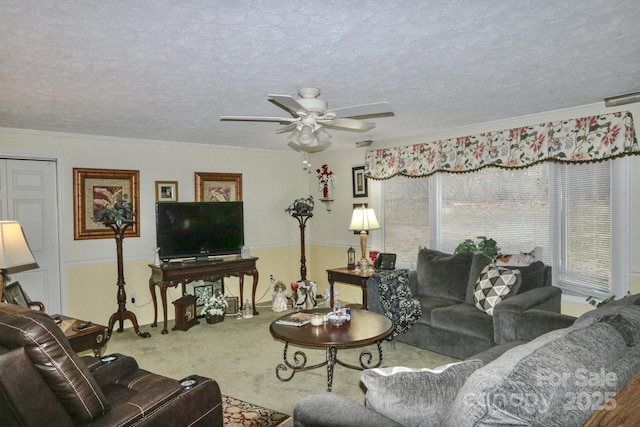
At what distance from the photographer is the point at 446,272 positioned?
4.48 m

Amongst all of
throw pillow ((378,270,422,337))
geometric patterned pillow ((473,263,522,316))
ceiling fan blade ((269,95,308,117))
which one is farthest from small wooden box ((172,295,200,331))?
geometric patterned pillow ((473,263,522,316))

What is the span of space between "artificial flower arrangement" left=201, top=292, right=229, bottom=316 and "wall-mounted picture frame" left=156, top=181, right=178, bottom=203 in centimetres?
139

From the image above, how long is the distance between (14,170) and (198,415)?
386cm

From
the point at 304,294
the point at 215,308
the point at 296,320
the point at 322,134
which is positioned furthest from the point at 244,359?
the point at 322,134

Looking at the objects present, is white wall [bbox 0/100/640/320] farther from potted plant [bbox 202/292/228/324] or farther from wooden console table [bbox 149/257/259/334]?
potted plant [bbox 202/292/228/324]

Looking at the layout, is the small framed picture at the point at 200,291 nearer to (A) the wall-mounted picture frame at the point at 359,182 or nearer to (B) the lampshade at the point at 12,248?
(A) the wall-mounted picture frame at the point at 359,182

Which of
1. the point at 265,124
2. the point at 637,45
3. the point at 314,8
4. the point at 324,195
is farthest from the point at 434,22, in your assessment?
the point at 324,195

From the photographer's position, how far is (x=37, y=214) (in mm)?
→ 4695

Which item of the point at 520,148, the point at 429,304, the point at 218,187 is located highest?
the point at 520,148

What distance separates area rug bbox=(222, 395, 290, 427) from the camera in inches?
113

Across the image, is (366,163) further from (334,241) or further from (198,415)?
(198,415)

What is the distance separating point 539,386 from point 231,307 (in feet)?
15.6

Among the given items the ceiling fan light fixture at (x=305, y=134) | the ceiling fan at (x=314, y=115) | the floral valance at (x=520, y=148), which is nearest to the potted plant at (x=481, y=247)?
the floral valance at (x=520, y=148)

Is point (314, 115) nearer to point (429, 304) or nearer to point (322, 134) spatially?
point (322, 134)
